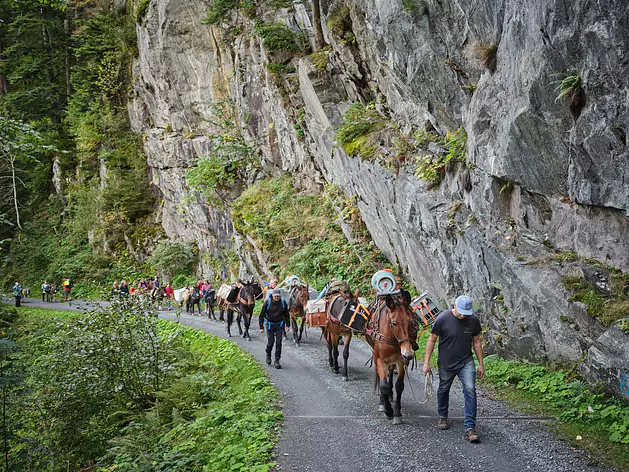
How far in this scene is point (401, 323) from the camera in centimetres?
668

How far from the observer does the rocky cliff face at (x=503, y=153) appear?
746 centimetres

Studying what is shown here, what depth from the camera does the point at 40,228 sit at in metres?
40.9

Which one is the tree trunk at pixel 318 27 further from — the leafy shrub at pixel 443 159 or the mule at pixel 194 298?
the mule at pixel 194 298

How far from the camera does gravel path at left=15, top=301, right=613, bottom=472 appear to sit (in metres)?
5.50

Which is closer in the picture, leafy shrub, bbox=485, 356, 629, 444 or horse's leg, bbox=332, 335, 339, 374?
leafy shrub, bbox=485, 356, 629, 444

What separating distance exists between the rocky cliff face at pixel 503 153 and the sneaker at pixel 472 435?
242cm

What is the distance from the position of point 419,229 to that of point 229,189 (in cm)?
1767

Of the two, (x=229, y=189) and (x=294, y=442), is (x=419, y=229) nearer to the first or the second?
(x=294, y=442)

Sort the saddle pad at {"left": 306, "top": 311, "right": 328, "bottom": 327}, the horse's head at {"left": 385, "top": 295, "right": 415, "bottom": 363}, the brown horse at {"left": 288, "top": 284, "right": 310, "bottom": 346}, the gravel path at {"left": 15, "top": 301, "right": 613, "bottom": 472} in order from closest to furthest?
the gravel path at {"left": 15, "top": 301, "right": 613, "bottom": 472}, the horse's head at {"left": 385, "top": 295, "right": 415, "bottom": 363}, the saddle pad at {"left": 306, "top": 311, "right": 328, "bottom": 327}, the brown horse at {"left": 288, "top": 284, "right": 310, "bottom": 346}

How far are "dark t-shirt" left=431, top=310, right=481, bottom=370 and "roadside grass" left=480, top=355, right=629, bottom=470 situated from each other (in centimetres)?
174

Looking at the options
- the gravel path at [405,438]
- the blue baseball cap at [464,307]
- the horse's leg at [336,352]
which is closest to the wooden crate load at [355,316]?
the gravel path at [405,438]

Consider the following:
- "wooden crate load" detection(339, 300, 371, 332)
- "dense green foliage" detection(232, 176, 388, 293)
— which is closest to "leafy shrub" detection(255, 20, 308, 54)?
"dense green foliage" detection(232, 176, 388, 293)

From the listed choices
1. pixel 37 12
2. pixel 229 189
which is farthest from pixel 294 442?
pixel 37 12

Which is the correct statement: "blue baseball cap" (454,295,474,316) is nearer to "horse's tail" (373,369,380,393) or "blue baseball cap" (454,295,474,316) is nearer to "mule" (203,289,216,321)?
Result: "horse's tail" (373,369,380,393)
